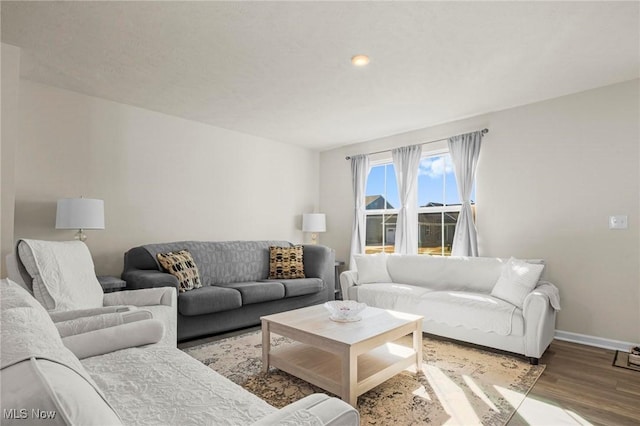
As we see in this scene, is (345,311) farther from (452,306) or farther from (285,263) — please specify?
(285,263)

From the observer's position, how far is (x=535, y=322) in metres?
2.84

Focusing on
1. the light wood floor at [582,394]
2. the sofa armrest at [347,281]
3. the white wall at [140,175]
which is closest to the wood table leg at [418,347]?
the light wood floor at [582,394]

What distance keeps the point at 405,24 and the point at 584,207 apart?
270 cm

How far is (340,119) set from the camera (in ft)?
14.8

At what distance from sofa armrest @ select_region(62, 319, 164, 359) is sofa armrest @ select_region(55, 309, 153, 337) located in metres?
0.10

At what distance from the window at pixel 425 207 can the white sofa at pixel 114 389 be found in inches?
151

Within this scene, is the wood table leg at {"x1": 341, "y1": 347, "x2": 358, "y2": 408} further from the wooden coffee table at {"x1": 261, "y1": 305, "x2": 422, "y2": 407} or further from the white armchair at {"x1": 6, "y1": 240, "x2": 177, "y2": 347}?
the white armchair at {"x1": 6, "y1": 240, "x2": 177, "y2": 347}

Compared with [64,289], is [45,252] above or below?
above

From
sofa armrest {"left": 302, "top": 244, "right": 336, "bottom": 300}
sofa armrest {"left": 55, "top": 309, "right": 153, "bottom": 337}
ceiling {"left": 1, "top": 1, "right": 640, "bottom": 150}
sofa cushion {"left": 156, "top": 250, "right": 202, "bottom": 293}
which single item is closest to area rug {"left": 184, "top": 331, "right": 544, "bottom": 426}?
sofa cushion {"left": 156, "top": 250, "right": 202, "bottom": 293}

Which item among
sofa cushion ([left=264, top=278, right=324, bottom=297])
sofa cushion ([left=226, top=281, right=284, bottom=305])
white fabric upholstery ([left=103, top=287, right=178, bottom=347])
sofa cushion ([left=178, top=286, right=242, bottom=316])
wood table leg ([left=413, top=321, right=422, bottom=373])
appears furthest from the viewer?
sofa cushion ([left=264, top=278, right=324, bottom=297])

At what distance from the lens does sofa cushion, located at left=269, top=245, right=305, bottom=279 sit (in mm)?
4602

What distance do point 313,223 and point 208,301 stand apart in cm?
256

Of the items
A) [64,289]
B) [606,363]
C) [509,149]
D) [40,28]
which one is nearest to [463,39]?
[509,149]

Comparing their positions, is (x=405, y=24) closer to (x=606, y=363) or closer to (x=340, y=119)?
(x=340, y=119)
